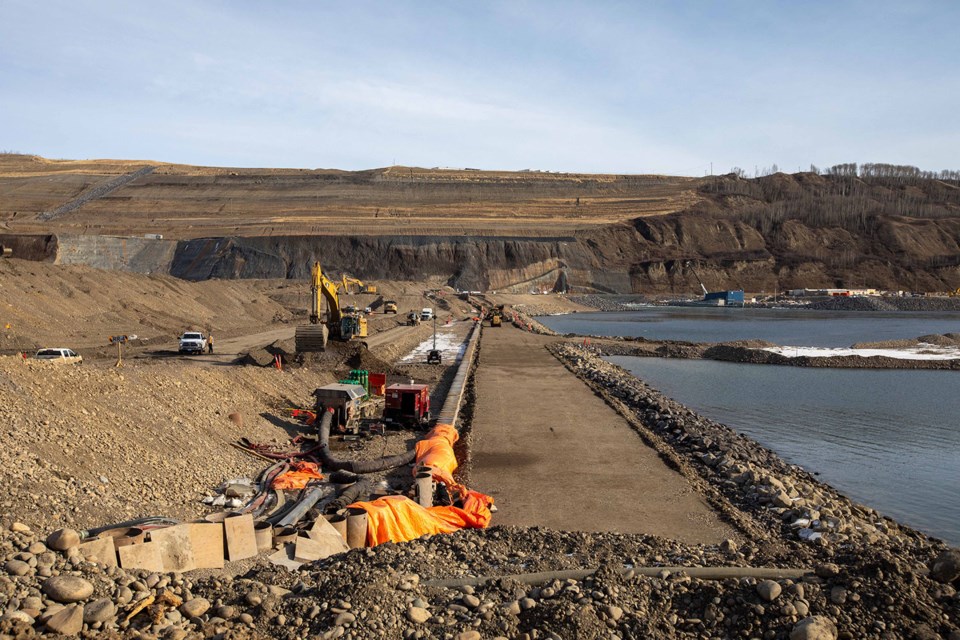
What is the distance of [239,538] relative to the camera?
31.2 feet

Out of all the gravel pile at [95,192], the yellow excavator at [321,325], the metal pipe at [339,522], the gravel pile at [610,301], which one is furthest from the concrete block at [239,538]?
the gravel pile at [95,192]

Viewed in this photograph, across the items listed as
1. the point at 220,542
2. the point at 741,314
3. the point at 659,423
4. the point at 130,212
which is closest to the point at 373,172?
the point at 130,212

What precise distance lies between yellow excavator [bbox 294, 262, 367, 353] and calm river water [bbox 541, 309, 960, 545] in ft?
48.2

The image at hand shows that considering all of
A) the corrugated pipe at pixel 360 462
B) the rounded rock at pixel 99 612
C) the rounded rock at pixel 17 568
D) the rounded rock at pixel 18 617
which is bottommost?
the corrugated pipe at pixel 360 462

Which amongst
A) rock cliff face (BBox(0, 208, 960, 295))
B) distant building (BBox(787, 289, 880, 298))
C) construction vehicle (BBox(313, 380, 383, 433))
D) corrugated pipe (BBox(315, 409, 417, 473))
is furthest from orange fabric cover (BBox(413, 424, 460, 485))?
distant building (BBox(787, 289, 880, 298))

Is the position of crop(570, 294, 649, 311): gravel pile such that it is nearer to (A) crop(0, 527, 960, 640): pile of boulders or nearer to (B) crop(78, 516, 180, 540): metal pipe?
(B) crop(78, 516, 180, 540): metal pipe

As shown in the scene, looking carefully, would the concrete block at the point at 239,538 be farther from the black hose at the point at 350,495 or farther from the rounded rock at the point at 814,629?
the rounded rock at the point at 814,629

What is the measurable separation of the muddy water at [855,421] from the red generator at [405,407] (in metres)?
10.5

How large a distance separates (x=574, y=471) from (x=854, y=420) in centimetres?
1547

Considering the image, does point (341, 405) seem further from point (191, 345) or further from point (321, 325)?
point (191, 345)

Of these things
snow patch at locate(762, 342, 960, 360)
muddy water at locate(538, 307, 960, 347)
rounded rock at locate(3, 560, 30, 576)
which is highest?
rounded rock at locate(3, 560, 30, 576)

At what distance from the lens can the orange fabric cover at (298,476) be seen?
14133 millimetres

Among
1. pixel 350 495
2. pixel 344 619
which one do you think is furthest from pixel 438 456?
pixel 344 619

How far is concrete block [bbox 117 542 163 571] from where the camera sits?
26.6ft
